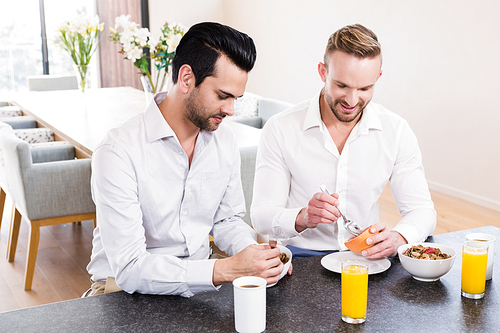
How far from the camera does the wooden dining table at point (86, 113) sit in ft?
10.9

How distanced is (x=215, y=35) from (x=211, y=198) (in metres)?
0.46

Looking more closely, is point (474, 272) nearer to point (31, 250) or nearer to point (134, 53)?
point (31, 250)

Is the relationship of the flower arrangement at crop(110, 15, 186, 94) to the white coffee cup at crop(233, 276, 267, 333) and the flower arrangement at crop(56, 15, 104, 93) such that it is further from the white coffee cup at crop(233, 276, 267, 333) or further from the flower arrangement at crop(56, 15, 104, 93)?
the white coffee cup at crop(233, 276, 267, 333)

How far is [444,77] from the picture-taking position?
4512 mm

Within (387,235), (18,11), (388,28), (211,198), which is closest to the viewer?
(387,235)

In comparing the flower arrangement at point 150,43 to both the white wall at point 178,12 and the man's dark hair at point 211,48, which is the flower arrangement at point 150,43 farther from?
the white wall at point 178,12

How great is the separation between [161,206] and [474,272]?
0.80 metres

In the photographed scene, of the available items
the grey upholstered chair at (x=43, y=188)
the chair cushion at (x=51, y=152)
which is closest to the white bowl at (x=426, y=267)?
the grey upholstered chair at (x=43, y=188)

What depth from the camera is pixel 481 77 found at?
13.8 feet

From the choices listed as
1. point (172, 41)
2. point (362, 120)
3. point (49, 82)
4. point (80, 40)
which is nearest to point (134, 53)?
point (172, 41)

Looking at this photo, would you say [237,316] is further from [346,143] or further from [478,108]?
[478,108]

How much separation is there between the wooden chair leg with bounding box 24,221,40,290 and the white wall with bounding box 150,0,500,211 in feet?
10.6

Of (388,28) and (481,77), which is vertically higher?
(388,28)

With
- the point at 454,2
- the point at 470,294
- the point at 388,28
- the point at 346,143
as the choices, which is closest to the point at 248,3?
the point at 388,28
